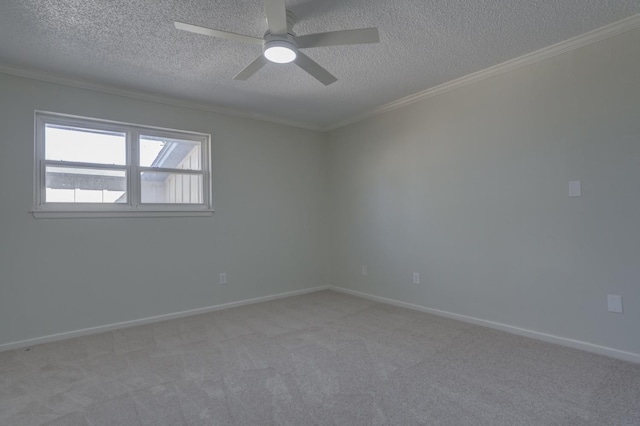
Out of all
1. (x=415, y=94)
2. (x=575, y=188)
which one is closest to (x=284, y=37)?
(x=415, y=94)

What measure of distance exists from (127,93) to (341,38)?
2506mm

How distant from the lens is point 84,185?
3.23 meters

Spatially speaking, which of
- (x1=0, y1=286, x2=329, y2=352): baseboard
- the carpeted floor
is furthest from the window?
the carpeted floor

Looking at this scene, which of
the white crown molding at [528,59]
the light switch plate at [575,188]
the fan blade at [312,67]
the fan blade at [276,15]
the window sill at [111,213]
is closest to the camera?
the fan blade at [276,15]

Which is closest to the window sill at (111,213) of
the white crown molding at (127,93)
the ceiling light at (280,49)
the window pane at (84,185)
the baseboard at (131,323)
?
the window pane at (84,185)

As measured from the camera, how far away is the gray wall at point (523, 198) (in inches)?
94.7

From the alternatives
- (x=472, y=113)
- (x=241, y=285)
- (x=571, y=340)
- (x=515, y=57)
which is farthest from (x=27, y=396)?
(x=515, y=57)

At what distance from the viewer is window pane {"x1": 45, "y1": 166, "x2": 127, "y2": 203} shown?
3.09 metres

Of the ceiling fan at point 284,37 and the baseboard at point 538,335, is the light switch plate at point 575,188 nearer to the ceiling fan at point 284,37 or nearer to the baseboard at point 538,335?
the baseboard at point 538,335

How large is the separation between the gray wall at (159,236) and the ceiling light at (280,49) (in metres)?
1.99

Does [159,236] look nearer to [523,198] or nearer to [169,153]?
[169,153]

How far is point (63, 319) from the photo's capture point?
303cm

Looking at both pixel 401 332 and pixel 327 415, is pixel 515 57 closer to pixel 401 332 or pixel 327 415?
pixel 401 332

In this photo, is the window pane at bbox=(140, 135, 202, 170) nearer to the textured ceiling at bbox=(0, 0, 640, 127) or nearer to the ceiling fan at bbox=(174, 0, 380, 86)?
the textured ceiling at bbox=(0, 0, 640, 127)
